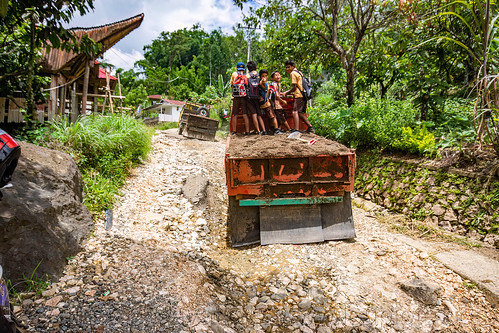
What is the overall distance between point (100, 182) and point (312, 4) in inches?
287

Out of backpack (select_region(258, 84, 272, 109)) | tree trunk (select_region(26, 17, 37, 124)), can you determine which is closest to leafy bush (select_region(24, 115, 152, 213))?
tree trunk (select_region(26, 17, 37, 124))

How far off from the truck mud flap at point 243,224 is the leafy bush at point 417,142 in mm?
3300

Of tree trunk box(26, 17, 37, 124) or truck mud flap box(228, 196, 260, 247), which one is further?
tree trunk box(26, 17, 37, 124)

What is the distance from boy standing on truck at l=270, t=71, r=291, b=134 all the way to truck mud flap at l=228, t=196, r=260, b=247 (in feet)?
8.04

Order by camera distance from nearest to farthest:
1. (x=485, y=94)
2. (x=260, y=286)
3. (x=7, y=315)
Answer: (x=7, y=315) → (x=260, y=286) → (x=485, y=94)

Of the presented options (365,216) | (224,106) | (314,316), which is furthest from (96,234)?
(224,106)

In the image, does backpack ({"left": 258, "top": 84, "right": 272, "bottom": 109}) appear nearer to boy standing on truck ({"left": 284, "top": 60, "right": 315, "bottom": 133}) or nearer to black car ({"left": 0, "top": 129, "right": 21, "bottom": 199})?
boy standing on truck ({"left": 284, "top": 60, "right": 315, "bottom": 133})

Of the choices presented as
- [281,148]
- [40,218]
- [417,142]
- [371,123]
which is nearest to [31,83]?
[40,218]

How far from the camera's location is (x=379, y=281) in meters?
3.27

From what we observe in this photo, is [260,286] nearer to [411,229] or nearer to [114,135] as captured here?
[411,229]

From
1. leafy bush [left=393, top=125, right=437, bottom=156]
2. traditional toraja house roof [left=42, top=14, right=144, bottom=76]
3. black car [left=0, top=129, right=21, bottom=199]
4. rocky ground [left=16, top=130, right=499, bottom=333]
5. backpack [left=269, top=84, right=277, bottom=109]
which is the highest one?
traditional toraja house roof [left=42, top=14, right=144, bottom=76]

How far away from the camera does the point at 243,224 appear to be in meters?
4.21

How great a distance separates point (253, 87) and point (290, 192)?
8.11 feet

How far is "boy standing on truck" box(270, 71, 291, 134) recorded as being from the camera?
593 centimetres
